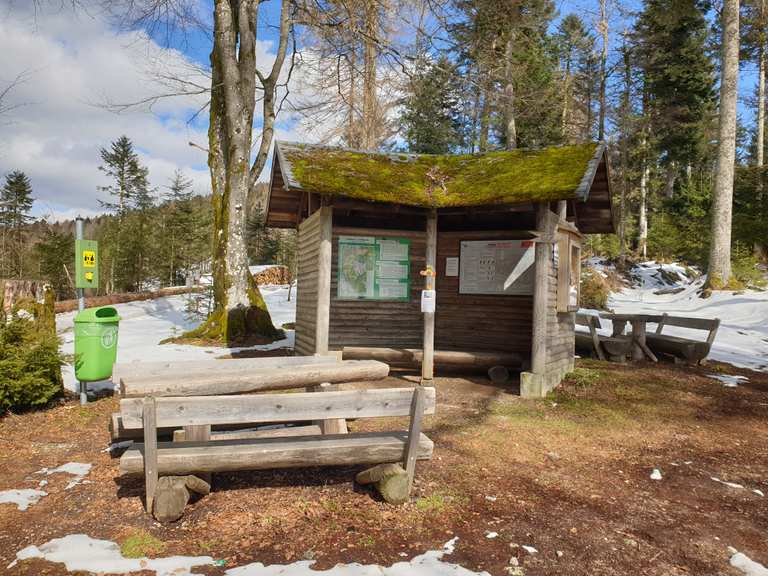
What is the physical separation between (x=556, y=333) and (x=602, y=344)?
339 cm

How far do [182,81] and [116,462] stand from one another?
1188 centimetres

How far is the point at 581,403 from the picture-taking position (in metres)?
7.53

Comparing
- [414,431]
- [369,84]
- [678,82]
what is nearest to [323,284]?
[414,431]

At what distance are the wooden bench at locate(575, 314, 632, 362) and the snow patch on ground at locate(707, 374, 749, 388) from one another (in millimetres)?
1808

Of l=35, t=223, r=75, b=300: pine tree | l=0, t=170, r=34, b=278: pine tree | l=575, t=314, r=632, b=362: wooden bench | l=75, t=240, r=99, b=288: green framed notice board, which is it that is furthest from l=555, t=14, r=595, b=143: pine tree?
l=0, t=170, r=34, b=278: pine tree

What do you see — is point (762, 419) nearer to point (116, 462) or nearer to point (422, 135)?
point (116, 462)

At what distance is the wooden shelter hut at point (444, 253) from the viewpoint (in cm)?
807

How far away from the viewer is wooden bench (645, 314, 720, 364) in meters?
10.3

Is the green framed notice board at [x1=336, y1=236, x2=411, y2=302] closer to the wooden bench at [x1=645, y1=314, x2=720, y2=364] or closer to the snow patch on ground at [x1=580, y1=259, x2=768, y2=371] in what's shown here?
the wooden bench at [x1=645, y1=314, x2=720, y2=364]

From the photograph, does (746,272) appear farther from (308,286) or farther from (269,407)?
(269,407)

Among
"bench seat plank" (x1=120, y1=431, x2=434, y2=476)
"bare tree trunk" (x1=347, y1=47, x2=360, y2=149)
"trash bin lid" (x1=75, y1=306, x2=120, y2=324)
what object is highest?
"bare tree trunk" (x1=347, y1=47, x2=360, y2=149)

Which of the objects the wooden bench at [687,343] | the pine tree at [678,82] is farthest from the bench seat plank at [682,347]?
the pine tree at [678,82]

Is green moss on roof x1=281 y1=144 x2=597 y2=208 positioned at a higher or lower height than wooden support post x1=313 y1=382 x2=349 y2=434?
higher

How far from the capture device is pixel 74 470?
452 cm
